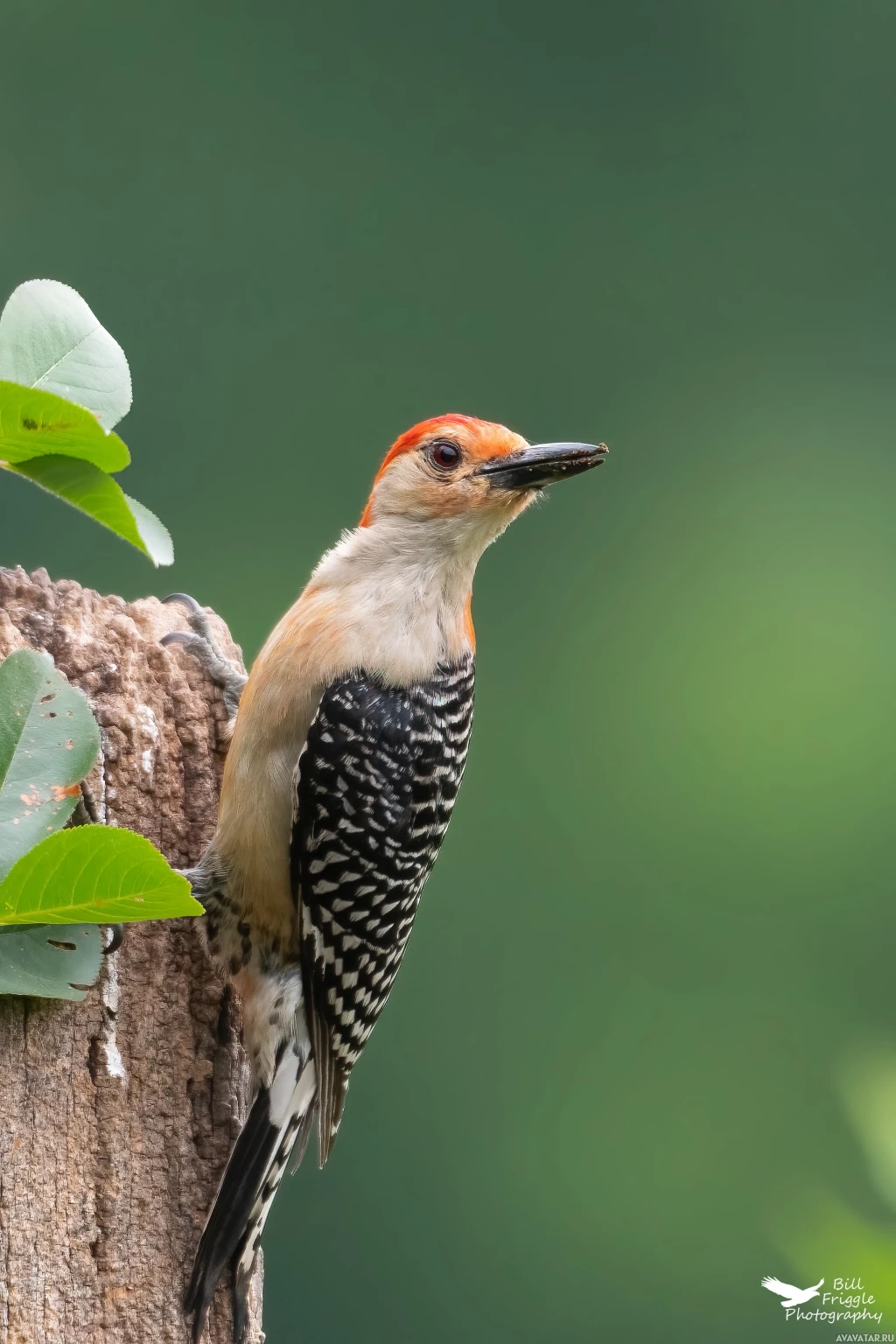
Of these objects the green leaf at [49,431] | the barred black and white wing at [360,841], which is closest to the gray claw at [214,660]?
the barred black and white wing at [360,841]

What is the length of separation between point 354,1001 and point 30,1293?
0.66 metres

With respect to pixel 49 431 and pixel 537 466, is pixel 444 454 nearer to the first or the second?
pixel 537 466

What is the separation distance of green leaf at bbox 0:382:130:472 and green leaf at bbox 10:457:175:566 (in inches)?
0.4

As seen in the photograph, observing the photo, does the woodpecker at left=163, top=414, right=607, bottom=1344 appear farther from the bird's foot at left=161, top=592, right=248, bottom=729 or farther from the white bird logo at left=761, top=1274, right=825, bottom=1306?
the white bird logo at left=761, top=1274, right=825, bottom=1306

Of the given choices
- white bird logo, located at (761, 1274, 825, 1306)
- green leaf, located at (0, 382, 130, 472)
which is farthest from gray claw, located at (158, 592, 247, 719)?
white bird logo, located at (761, 1274, 825, 1306)

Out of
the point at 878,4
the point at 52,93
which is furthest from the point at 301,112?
A: the point at 878,4

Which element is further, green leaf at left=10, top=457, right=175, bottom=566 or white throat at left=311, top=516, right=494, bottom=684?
white throat at left=311, top=516, right=494, bottom=684

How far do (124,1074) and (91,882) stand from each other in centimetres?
44

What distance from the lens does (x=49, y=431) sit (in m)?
1.26

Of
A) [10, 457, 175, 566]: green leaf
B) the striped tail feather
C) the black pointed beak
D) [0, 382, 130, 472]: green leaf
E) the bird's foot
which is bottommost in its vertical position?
the striped tail feather

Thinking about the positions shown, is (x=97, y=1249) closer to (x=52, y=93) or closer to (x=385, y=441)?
(x=385, y=441)

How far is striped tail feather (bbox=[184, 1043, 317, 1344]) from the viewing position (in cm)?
175

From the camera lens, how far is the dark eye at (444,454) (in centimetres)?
232

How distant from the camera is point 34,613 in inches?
70.4
